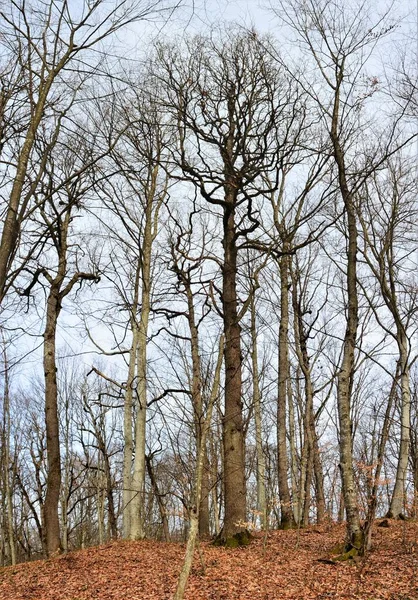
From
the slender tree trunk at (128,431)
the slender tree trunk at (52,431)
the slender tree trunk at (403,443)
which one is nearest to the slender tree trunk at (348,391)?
the slender tree trunk at (403,443)

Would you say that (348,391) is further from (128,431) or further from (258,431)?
(258,431)

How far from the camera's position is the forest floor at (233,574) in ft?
18.3

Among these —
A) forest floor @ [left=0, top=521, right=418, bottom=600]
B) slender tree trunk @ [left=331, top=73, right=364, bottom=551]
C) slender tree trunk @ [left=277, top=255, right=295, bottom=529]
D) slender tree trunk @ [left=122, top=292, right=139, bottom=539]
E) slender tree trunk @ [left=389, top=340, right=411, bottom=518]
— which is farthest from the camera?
slender tree trunk @ [left=277, top=255, right=295, bottom=529]

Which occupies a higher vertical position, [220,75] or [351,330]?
[220,75]

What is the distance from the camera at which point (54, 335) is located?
405 inches

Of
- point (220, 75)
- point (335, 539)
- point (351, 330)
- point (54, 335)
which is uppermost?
point (220, 75)

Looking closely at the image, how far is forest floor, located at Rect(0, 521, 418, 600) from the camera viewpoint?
5.57 metres

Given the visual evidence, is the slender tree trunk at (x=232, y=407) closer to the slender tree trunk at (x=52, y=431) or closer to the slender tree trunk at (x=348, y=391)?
the slender tree trunk at (x=348, y=391)

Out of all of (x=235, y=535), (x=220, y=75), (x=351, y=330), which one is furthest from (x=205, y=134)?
(x=235, y=535)

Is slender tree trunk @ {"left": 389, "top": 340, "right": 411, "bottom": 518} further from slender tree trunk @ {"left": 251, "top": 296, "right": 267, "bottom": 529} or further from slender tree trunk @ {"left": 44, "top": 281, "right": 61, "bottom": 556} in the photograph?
slender tree trunk @ {"left": 44, "top": 281, "right": 61, "bottom": 556}

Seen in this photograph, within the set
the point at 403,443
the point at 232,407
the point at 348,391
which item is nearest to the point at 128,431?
the point at 232,407

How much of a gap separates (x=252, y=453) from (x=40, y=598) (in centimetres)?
2084

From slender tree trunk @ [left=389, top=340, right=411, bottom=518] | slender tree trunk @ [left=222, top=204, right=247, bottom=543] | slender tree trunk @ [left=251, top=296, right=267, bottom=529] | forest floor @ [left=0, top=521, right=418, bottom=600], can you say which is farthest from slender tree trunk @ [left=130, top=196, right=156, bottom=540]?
slender tree trunk @ [left=389, top=340, right=411, bottom=518]

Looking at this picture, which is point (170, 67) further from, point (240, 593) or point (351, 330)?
point (240, 593)
